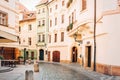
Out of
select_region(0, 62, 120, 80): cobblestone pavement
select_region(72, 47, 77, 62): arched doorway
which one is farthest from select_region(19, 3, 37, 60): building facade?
select_region(0, 62, 120, 80): cobblestone pavement

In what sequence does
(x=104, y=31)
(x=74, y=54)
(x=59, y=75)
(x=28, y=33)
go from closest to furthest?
(x=104, y=31)
(x=59, y=75)
(x=74, y=54)
(x=28, y=33)

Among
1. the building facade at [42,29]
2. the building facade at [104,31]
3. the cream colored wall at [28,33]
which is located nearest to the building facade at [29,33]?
the cream colored wall at [28,33]

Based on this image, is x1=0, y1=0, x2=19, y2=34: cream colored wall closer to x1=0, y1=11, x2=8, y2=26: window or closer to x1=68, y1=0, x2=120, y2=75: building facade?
x1=0, y1=11, x2=8, y2=26: window

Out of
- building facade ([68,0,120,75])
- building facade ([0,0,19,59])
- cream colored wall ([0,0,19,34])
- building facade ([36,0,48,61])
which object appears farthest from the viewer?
building facade ([36,0,48,61])

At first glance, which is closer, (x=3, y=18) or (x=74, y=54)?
(x=3, y=18)

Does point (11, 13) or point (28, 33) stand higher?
point (11, 13)

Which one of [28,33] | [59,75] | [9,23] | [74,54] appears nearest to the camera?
[59,75]

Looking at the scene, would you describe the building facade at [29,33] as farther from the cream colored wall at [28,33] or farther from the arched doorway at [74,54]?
the arched doorway at [74,54]

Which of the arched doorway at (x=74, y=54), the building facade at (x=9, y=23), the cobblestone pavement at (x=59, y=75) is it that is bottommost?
the cobblestone pavement at (x=59, y=75)

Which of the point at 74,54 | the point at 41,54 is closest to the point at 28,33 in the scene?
the point at 41,54

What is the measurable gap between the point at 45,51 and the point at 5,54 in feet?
68.4

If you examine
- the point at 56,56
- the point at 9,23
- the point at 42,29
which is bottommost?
the point at 56,56

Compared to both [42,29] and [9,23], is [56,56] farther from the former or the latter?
[9,23]

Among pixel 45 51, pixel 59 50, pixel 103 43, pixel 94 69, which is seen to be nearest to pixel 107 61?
pixel 103 43
